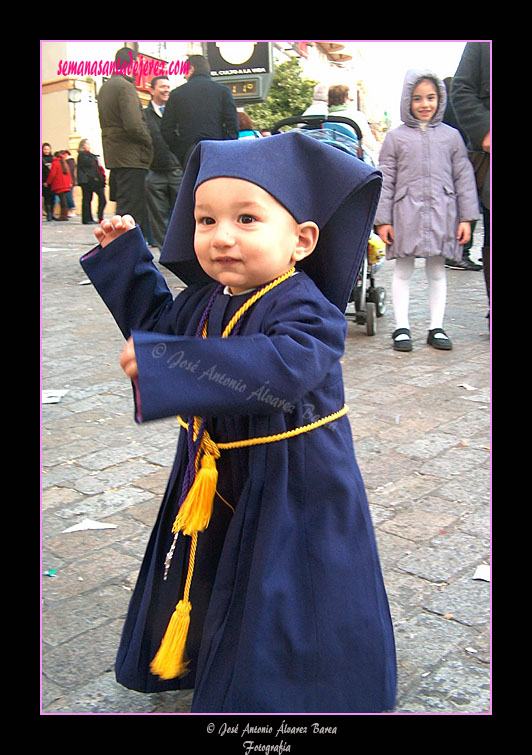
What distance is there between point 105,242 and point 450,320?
4.84 m

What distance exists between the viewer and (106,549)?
2857 millimetres

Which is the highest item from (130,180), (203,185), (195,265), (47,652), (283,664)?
(130,180)

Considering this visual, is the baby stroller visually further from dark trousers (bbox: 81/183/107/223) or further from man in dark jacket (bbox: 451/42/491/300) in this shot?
dark trousers (bbox: 81/183/107/223)

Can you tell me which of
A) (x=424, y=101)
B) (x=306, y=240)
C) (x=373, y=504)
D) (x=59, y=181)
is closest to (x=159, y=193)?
(x=424, y=101)

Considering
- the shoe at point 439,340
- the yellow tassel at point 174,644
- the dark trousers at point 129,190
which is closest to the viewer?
the yellow tassel at point 174,644

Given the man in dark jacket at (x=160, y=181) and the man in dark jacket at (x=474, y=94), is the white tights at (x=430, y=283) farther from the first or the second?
the man in dark jacket at (x=160, y=181)

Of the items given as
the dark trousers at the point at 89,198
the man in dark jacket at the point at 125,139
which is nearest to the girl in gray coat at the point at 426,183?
the man in dark jacket at the point at 125,139

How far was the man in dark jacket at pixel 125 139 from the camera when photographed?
7297 millimetres

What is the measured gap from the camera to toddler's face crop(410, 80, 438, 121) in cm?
519

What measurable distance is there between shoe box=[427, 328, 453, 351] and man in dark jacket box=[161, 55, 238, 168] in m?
2.97

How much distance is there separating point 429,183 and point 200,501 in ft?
13.1

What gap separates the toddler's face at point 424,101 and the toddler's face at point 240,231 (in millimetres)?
3859
